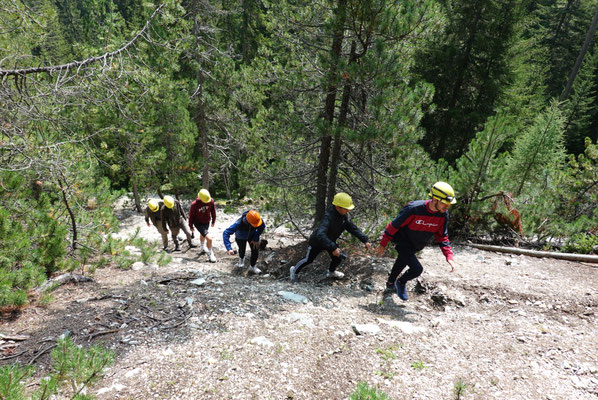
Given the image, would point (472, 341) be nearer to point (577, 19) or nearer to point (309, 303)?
point (309, 303)

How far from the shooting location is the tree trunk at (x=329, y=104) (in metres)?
5.64

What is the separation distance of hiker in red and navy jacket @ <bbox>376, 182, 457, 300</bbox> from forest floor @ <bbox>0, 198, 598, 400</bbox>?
2.99 feet

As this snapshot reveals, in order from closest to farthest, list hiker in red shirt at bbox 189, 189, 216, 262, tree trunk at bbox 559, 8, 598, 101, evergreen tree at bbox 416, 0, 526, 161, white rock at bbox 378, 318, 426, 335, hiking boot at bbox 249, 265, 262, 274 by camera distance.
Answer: white rock at bbox 378, 318, 426, 335, hiking boot at bbox 249, 265, 262, 274, hiker in red shirt at bbox 189, 189, 216, 262, evergreen tree at bbox 416, 0, 526, 161, tree trunk at bbox 559, 8, 598, 101

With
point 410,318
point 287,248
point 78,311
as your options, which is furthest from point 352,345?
point 287,248

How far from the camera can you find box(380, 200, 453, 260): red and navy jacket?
4867 mm

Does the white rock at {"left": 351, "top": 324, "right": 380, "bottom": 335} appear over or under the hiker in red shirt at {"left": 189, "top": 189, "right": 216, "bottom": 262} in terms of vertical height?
over

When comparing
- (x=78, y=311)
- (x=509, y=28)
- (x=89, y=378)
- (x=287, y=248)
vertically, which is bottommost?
(x=287, y=248)

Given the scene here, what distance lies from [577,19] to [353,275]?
3722 cm

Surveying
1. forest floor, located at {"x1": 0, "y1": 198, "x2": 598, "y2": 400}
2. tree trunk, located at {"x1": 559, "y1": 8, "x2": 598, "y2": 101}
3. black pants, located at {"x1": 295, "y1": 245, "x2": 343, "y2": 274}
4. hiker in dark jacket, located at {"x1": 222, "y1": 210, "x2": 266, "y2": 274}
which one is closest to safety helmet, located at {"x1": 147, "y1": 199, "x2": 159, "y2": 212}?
hiker in dark jacket, located at {"x1": 222, "y1": 210, "x2": 266, "y2": 274}

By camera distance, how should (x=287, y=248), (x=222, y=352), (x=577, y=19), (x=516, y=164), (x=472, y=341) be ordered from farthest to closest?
1. (x=577, y=19)
2. (x=516, y=164)
3. (x=287, y=248)
4. (x=472, y=341)
5. (x=222, y=352)

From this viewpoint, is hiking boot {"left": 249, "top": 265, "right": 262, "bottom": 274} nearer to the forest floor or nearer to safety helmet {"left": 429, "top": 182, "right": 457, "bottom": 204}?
the forest floor

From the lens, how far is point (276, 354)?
3.68m

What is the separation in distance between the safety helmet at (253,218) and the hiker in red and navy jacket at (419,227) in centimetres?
311

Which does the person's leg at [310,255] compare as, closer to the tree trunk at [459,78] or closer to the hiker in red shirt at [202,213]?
the hiker in red shirt at [202,213]
